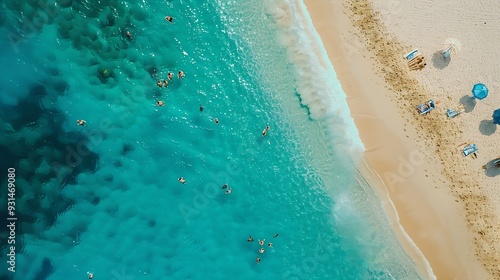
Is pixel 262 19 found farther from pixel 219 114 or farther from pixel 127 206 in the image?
pixel 127 206

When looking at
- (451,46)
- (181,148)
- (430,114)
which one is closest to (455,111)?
(430,114)

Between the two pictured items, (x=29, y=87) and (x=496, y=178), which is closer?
(x=29, y=87)

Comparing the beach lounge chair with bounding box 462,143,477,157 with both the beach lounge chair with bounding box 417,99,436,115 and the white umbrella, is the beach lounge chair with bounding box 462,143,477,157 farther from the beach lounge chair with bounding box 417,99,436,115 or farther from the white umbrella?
the white umbrella

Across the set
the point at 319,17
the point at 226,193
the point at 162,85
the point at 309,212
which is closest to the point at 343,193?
the point at 309,212

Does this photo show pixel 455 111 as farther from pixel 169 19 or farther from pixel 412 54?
pixel 169 19

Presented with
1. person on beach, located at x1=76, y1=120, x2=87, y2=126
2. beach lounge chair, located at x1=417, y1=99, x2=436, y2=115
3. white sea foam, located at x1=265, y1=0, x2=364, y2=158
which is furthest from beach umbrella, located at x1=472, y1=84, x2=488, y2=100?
person on beach, located at x1=76, y1=120, x2=87, y2=126

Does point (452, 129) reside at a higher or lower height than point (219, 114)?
higher
